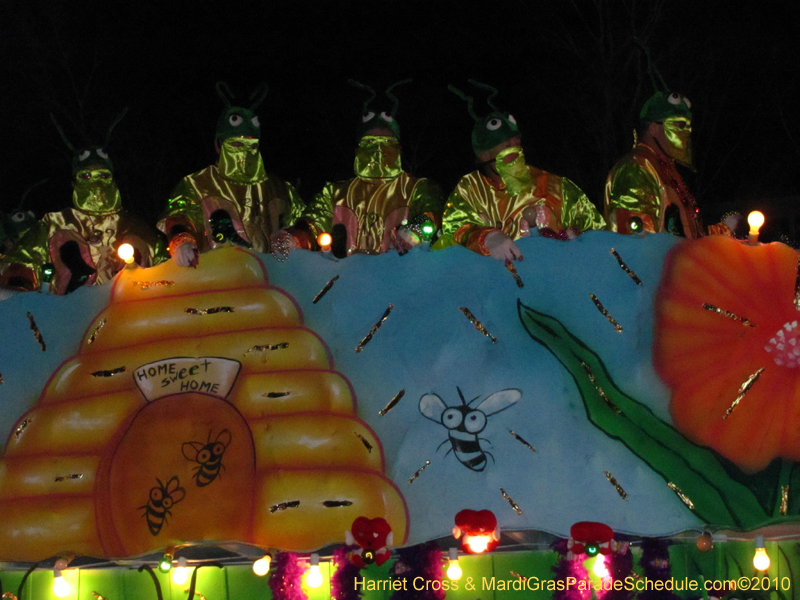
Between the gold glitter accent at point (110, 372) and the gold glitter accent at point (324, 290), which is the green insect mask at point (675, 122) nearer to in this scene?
the gold glitter accent at point (324, 290)

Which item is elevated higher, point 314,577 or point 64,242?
point 64,242

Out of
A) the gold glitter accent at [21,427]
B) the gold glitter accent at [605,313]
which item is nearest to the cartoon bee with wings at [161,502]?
the gold glitter accent at [21,427]

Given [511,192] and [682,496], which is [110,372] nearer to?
[511,192]

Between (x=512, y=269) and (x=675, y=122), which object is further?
(x=675, y=122)

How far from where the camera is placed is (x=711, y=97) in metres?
14.0

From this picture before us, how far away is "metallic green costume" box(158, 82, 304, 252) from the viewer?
570 centimetres

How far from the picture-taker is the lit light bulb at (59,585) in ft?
14.4

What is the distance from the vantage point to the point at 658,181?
208 inches

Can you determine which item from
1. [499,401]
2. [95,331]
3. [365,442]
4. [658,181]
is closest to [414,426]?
[365,442]

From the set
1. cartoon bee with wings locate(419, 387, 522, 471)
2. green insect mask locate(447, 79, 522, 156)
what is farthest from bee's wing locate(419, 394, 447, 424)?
green insect mask locate(447, 79, 522, 156)

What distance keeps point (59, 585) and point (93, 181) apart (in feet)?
8.22

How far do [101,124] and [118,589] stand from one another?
456 inches

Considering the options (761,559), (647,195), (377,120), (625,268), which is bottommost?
(761,559)

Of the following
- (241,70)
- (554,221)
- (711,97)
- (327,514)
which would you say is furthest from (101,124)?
(327,514)
